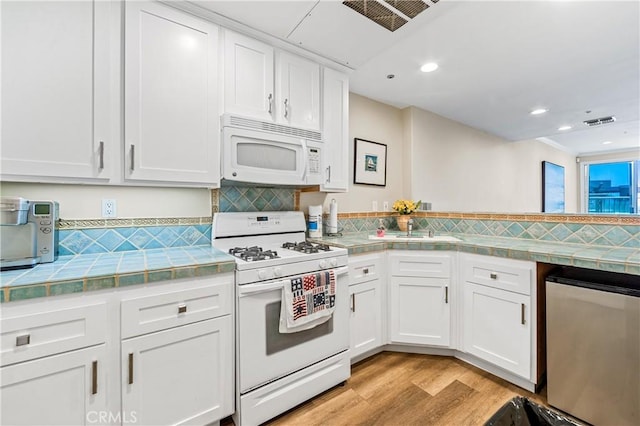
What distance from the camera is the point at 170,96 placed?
1.63m

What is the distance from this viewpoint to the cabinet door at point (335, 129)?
7.56ft

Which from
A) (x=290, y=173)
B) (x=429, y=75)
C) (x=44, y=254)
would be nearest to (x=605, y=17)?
(x=429, y=75)

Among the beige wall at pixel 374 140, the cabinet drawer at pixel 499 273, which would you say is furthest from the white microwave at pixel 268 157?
the cabinet drawer at pixel 499 273

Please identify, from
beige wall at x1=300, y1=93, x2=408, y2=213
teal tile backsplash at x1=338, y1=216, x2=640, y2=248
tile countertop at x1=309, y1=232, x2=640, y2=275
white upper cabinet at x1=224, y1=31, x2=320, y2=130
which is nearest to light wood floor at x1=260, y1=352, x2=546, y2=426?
tile countertop at x1=309, y1=232, x2=640, y2=275

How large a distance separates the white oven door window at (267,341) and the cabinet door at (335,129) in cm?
105

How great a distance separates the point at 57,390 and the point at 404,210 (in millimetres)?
2747

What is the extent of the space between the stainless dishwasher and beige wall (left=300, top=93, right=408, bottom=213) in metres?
1.69

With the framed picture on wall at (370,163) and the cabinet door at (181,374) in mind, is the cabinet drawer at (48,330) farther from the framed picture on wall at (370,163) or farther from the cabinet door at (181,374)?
the framed picture on wall at (370,163)

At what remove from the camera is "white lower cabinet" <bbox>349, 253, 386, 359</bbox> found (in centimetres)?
206

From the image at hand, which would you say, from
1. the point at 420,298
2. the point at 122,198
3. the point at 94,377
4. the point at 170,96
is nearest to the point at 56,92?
the point at 170,96

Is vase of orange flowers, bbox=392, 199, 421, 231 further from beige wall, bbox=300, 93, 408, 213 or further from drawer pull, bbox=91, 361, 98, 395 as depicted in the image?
drawer pull, bbox=91, 361, 98, 395

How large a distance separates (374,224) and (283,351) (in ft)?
5.84

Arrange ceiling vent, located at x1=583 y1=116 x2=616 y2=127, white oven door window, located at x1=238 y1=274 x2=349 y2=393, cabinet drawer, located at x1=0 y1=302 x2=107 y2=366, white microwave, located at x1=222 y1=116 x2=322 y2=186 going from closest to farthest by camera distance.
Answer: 1. cabinet drawer, located at x1=0 y1=302 x2=107 y2=366
2. white oven door window, located at x1=238 y1=274 x2=349 y2=393
3. white microwave, located at x1=222 y1=116 x2=322 y2=186
4. ceiling vent, located at x1=583 y1=116 x2=616 y2=127

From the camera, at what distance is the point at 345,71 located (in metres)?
2.40
